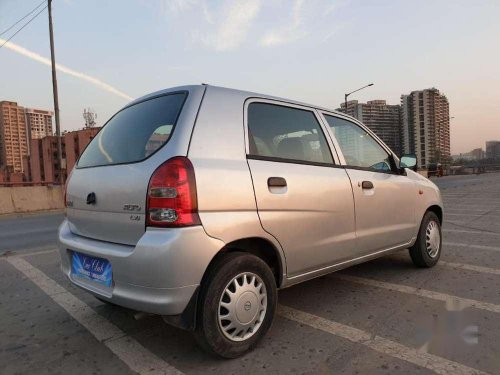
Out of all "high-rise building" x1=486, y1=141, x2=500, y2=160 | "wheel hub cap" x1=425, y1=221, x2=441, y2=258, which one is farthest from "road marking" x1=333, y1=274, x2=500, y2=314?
"high-rise building" x1=486, y1=141, x2=500, y2=160

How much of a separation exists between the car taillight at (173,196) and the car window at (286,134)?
2.08 ft

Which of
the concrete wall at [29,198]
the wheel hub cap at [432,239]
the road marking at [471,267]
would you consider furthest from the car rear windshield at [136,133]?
the concrete wall at [29,198]

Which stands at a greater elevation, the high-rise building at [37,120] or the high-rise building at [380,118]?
the high-rise building at [37,120]

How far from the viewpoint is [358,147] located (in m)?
4.11

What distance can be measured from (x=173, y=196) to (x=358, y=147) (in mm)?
2307

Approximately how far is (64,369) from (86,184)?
128 cm

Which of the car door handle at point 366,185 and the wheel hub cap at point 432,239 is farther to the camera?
the wheel hub cap at point 432,239

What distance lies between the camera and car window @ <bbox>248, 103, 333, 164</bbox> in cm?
309

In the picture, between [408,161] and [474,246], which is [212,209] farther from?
[474,246]

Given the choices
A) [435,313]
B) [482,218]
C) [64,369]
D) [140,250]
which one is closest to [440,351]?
[435,313]

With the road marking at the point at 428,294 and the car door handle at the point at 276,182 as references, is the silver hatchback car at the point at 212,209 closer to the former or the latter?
the car door handle at the point at 276,182

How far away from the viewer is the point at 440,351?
9.14 ft

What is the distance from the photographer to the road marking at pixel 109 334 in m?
2.66

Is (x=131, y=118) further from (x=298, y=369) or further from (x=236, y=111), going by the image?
(x=298, y=369)
